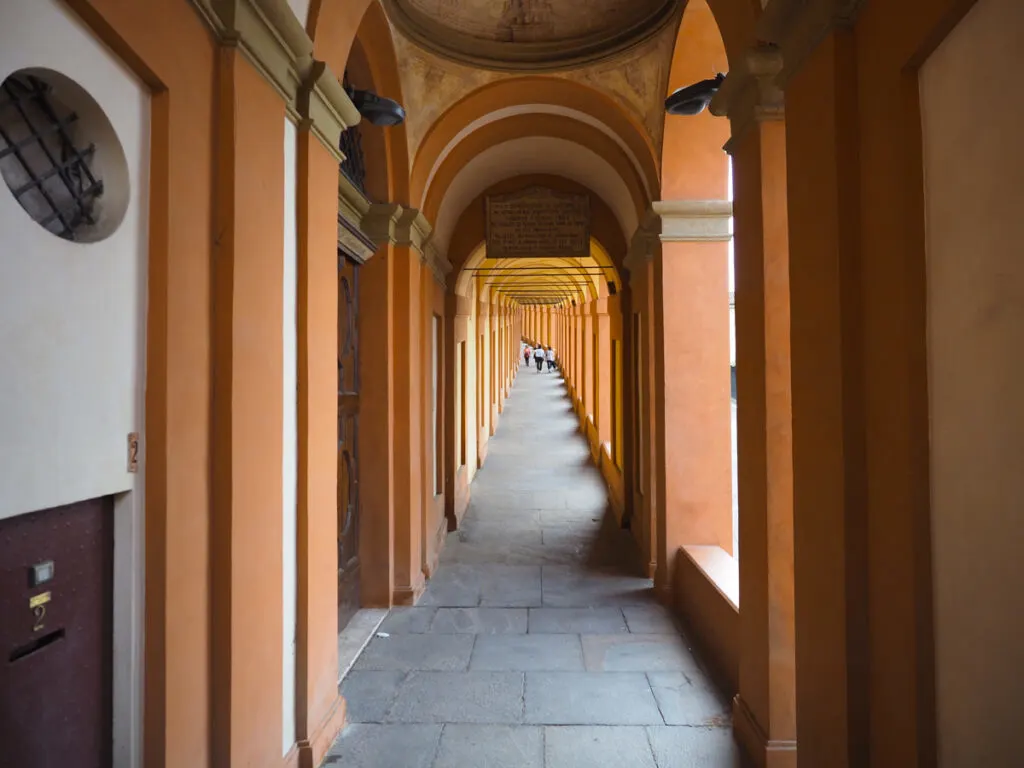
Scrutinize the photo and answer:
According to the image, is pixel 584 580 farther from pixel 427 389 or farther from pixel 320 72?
pixel 320 72

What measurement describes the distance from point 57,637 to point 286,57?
2.63 metres

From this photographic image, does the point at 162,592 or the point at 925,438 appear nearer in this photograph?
the point at 925,438

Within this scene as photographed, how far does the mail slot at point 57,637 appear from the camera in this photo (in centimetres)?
162

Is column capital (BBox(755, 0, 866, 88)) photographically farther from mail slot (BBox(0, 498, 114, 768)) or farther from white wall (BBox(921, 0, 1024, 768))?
mail slot (BBox(0, 498, 114, 768))

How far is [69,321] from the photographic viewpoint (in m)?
1.74

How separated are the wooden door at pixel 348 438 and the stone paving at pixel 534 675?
51cm

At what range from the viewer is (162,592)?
6.91 feet

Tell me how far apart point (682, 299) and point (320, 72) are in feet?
12.9

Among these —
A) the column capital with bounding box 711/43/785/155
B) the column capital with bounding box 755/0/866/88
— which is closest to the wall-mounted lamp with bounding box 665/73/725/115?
the column capital with bounding box 711/43/785/155

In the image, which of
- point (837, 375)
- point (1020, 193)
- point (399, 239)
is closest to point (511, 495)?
point (399, 239)

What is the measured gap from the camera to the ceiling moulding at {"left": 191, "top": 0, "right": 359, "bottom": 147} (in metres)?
2.50

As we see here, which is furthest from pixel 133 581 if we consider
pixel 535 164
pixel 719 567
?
pixel 535 164

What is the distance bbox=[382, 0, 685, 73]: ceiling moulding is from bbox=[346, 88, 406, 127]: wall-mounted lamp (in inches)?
57.4

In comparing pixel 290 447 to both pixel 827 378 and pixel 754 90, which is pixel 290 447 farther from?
pixel 754 90
